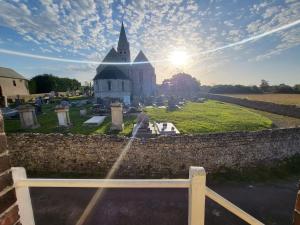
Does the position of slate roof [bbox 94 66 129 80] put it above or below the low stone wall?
above

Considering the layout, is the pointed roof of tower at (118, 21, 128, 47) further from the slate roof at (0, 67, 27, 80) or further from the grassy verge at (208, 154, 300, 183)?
the grassy verge at (208, 154, 300, 183)

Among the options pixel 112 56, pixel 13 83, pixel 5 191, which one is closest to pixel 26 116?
pixel 5 191

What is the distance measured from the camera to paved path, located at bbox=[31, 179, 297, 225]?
19.7ft

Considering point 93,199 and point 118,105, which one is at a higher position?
point 118,105

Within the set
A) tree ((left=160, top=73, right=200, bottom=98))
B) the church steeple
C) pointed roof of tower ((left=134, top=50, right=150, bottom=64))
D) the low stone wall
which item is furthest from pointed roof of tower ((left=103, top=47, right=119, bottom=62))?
the low stone wall

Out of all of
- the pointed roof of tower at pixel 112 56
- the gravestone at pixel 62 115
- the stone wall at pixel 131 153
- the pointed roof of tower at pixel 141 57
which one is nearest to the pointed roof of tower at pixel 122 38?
the pointed roof of tower at pixel 112 56

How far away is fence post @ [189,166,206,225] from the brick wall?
1.29m

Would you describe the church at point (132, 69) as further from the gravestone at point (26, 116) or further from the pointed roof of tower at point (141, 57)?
the gravestone at point (26, 116)

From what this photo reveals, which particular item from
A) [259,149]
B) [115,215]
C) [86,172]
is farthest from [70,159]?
[259,149]

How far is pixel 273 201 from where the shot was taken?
7164 mm

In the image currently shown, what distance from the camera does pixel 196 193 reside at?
1.54m

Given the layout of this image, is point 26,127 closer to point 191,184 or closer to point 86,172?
point 86,172

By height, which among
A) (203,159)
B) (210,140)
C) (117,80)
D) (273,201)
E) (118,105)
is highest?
(117,80)

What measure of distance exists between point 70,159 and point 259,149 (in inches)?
371
